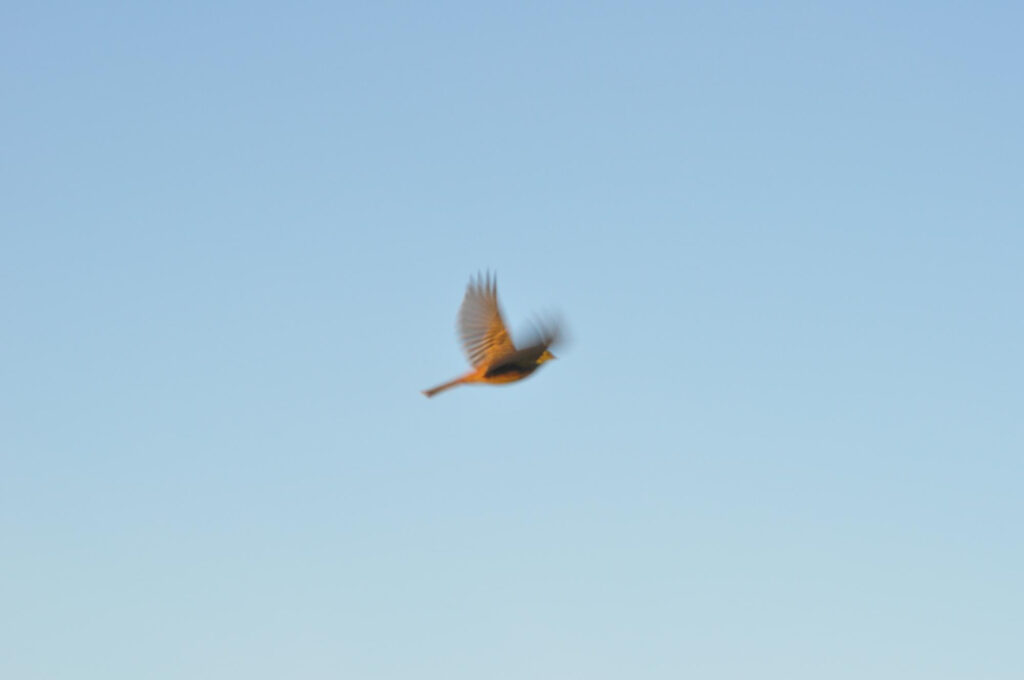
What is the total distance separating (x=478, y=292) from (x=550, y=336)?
1.90 meters

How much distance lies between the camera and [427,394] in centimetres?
2584

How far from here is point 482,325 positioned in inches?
1026

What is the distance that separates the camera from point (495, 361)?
2598 centimetres

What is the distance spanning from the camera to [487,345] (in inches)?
1028

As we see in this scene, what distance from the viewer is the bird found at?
84.9 ft

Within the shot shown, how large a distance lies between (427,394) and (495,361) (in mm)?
1309

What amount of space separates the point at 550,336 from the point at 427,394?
8.29 feet

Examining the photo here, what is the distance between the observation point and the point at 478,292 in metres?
26.1

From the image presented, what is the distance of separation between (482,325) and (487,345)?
36 cm

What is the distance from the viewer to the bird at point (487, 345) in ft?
84.9

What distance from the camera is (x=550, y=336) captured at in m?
24.8

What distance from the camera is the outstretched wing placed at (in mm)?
25938

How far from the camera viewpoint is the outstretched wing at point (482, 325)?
25938 millimetres
